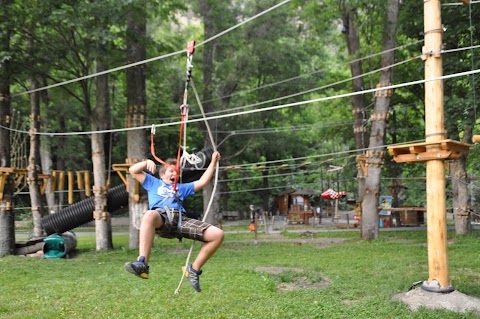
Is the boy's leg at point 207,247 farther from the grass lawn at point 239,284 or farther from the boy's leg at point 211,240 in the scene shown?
the grass lawn at point 239,284

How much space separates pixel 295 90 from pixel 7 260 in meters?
14.1

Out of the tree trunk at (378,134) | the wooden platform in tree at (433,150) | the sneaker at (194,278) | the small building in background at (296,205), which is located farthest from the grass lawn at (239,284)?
the small building in background at (296,205)

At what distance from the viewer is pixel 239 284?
8.43m

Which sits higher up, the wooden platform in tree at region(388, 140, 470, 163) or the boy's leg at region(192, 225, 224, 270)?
the wooden platform in tree at region(388, 140, 470, 163)

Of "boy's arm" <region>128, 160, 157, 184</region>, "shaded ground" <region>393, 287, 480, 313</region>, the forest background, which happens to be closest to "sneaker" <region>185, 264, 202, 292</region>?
"boy's arm" <region>128, 160, 157, 184</region>

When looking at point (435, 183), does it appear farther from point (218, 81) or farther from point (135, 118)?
point (218, 81)

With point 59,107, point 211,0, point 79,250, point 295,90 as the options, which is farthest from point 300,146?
point 79,250

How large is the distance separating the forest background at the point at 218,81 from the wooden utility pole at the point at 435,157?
1.52m

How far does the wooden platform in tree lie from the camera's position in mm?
7059

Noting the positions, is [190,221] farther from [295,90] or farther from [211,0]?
[295,90]

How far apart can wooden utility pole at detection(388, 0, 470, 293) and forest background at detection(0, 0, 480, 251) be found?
1.52 m

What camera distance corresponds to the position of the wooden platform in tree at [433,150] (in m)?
7.06

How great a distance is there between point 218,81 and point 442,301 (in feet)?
53.4

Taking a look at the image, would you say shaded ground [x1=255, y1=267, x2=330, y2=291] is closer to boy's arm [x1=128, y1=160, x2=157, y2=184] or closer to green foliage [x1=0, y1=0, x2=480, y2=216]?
green foliage [x1=0, y1=0, x2=480, y2=216]
